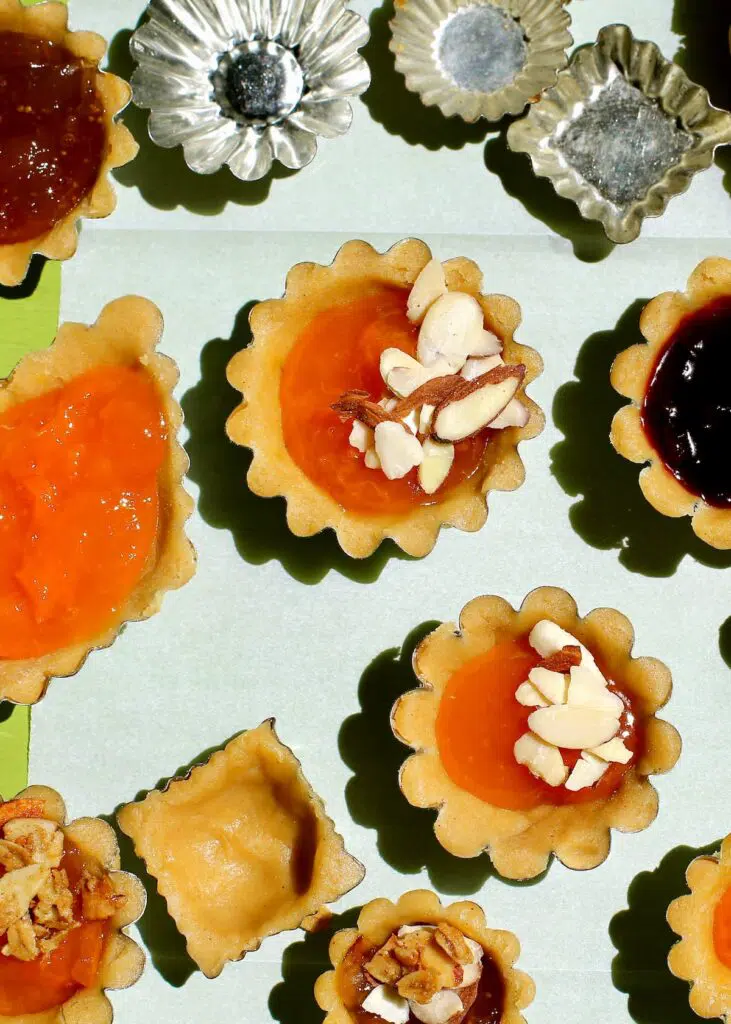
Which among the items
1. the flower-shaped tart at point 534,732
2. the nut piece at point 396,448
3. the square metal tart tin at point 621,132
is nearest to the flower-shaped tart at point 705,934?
the flower-shaped tart at point 534,732

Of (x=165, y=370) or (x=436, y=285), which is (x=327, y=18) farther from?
(x=165, y=370)

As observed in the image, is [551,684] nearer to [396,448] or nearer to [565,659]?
[565,659]

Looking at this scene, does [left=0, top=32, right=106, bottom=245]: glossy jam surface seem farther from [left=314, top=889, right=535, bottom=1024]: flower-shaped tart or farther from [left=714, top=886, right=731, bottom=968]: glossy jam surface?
[left=714, top=886, right=731, bottom=968]: glossy jam surface

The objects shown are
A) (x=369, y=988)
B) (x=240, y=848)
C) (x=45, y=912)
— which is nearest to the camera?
(x=45, y=912)

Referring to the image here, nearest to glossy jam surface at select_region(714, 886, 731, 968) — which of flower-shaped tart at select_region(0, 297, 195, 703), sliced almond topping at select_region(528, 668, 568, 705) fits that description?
sliced almond topping at select_region(528, 668, 568, 705)

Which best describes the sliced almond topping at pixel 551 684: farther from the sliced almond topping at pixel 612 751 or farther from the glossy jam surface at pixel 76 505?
the glossy jam surface at pixel 76 505

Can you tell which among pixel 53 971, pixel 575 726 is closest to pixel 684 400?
pixel 575 726

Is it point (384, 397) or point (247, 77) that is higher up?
point (247, 77)
